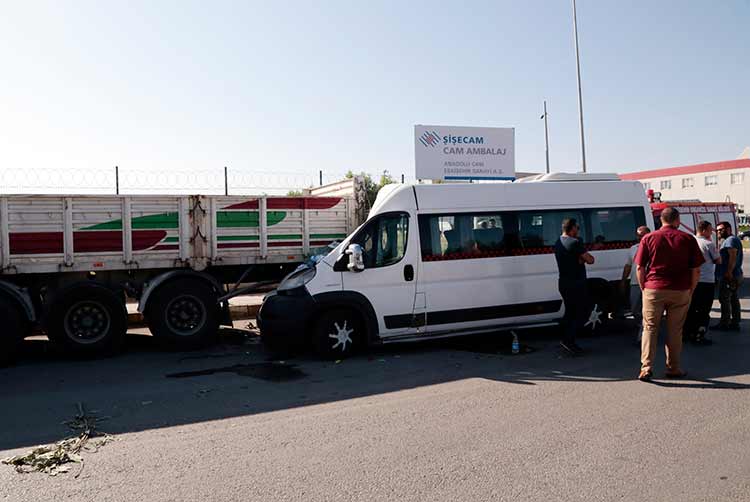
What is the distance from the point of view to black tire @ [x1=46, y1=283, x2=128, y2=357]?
8.93m

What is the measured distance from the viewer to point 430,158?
20406 mm

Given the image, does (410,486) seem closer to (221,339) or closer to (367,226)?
(367,226)

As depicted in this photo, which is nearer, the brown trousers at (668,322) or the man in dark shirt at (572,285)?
the brown trousers at (668,322)

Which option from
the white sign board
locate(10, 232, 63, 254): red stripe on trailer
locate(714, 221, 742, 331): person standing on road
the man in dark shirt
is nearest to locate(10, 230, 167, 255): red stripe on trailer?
locate(10, 232, 63, 254): red stripe on trailer

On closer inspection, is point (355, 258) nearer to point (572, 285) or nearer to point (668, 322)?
point (572, 285)

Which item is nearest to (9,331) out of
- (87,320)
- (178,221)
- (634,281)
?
(87,320)

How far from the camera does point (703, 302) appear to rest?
8844 millimetres

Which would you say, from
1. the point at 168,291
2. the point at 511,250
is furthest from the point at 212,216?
the point at 511,250

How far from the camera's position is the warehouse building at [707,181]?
6188cm

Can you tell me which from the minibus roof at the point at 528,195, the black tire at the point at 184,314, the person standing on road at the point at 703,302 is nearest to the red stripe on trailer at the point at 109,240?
the black tire at the point at 184,314

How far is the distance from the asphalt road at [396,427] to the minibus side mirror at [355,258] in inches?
47.1

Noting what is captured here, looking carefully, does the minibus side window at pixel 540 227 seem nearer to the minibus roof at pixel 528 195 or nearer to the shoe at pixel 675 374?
the minibus roof at pixel 528 195

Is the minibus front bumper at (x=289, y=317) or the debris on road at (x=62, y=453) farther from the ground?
the minibus front bumper at (x=289, y=317)

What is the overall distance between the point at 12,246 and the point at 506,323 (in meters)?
6.90
